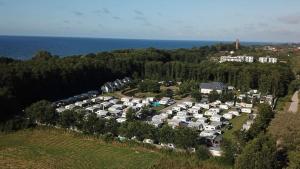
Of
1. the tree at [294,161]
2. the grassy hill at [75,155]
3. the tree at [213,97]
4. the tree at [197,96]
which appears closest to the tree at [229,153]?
the grassy hill at [75,155]

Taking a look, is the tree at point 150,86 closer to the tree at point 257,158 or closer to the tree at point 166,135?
the tree at point 166,135

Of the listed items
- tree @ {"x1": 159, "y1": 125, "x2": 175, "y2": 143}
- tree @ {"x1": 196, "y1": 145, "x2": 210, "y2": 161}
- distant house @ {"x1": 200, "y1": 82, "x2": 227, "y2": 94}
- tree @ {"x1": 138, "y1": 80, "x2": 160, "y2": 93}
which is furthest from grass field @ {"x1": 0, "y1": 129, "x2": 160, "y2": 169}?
distant house @ {"x1": 200, "y1": 82, "x2": 227, "y2": 94}

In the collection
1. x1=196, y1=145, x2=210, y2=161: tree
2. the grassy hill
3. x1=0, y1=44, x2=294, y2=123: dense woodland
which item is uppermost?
x1=0, y1=44, x2=294, y2=123: dense woodland

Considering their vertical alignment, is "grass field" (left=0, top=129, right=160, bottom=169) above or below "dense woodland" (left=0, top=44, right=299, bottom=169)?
below

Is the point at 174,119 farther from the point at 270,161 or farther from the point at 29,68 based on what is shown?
the point at 29,68

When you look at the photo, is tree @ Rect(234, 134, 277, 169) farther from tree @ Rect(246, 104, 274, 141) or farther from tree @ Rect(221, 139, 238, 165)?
tree @ Rect(246, 104, 274, 141)

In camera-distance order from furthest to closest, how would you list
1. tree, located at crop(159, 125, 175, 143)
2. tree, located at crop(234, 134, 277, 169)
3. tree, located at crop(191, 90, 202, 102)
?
tree, located at crop(191, 90, 202, 102), tree, located at crop(159, 125, 175, 143), tree, located at crop(234, 134, 277, 169)
